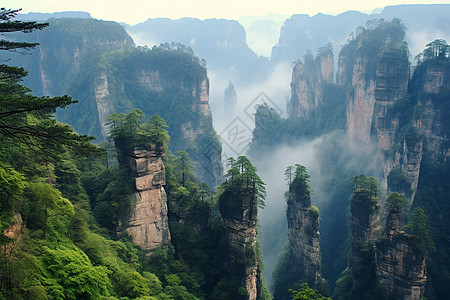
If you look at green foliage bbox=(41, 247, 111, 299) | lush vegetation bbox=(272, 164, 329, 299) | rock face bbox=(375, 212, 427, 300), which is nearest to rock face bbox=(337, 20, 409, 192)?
lush vegetation bbox=(272, 164, 329, 299)

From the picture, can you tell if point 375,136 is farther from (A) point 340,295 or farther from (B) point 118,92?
(B) point 118,92

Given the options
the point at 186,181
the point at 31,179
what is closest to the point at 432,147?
the point at 186,181

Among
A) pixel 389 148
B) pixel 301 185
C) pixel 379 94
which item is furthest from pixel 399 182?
pixel 379 94

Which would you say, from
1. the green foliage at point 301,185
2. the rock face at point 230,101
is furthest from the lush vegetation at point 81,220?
the rock face at point 230,101

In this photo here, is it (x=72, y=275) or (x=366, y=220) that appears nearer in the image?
(x=72, y=275)

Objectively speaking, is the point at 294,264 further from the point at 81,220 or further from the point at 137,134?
the point at 81,220

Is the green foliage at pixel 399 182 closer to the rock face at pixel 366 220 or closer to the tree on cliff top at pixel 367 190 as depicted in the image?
the tree on cliff top at pixel 367 190

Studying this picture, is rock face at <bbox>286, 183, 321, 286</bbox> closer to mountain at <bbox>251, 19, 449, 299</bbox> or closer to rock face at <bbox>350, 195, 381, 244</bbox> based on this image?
mountain at <bbox>251, 19, 449, 299</bbox>
